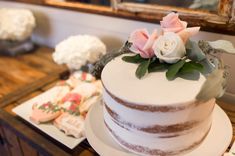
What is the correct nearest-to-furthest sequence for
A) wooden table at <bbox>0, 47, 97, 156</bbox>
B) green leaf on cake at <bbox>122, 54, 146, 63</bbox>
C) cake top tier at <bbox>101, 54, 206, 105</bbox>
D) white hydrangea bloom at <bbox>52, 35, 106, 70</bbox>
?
cake top tier at <bbox>101, 54, 206, 105</bbox>, green leaf on cake at <bbox>122, 54, 146, 63</bbox>, wooden table at <bbox>0, 47, 97, 156</bbox>, white hydrangea bloom at <bbox>52, 35, 106, 70</bbox>

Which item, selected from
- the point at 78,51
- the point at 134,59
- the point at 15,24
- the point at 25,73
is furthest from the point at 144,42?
the point at 15,24

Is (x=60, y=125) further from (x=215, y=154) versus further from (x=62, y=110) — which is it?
(x=215, y=154)

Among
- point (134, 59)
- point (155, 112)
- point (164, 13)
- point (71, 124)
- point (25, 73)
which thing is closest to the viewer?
point (155, 112)

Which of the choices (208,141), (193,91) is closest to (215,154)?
(208,141)

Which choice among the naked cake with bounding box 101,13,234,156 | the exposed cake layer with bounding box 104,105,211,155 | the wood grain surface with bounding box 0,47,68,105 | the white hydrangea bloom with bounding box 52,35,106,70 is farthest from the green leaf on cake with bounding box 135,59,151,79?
the wood grain surface with bounding box 0,47,68,105

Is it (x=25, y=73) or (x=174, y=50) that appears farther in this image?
(x=25, y=73)

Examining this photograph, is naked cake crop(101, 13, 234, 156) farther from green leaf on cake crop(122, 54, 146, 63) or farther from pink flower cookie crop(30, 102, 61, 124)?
pink flower cookie crop(30, 102, 61, 124)

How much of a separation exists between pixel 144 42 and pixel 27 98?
21.6 inches

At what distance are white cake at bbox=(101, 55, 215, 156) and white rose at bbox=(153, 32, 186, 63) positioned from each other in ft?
0.13

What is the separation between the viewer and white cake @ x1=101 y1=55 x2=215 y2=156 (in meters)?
0.45

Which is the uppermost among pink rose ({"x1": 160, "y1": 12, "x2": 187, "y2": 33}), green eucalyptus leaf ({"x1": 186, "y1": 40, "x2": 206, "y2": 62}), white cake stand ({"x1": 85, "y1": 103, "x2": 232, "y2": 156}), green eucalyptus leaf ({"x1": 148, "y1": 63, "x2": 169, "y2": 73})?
pink rose ({"x1": 160, "y1": 12, "x2": 187, "y2": 33})

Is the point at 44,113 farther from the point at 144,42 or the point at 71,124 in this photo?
the point at 144,42

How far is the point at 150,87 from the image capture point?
481mm

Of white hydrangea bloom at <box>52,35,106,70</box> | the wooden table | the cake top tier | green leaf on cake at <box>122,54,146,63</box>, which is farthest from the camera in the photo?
white hydrangea bloom at <box>52,35,106,70</box>
